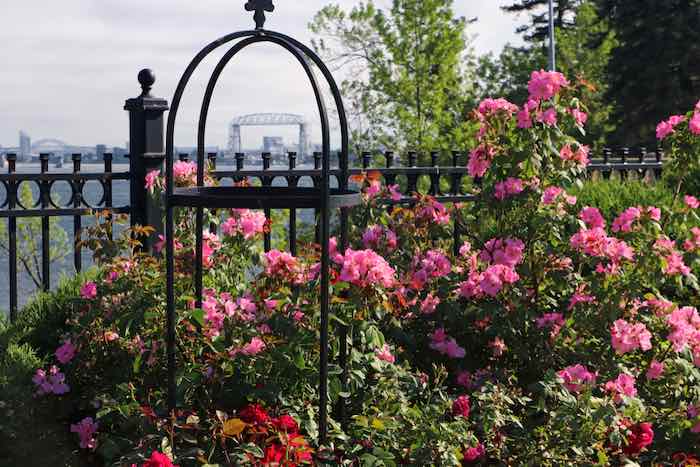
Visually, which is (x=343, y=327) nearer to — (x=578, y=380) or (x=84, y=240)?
(x=578, y=380)

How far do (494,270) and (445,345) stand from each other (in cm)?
44

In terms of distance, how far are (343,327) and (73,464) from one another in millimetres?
1291

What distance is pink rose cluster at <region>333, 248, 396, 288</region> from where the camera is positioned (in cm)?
328

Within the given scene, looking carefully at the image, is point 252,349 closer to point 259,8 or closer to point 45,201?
point 259,8

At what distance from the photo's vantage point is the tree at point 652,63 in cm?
3089

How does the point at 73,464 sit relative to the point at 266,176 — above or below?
below

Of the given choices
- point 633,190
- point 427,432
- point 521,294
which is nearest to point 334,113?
point 633,190

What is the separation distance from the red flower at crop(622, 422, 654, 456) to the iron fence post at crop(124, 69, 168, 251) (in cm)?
355

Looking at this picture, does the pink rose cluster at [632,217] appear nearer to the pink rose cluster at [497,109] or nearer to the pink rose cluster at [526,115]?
the pink rose cluster at [526,115]

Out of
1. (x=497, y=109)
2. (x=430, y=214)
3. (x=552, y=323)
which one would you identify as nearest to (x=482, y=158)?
(x=497, y=109)

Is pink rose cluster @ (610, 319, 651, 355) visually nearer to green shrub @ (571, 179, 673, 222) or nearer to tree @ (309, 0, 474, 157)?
green shrub @ (571, 179, 673, 222)

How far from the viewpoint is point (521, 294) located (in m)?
4.28

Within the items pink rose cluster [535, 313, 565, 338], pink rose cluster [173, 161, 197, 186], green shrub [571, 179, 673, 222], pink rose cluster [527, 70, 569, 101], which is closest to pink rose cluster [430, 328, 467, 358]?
pink rose cluster [535, 313, 565, 338]

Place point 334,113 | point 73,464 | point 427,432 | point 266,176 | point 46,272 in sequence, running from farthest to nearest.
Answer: point 334,113, point 266,176, point 46,272, point 73,464, point 427,432
